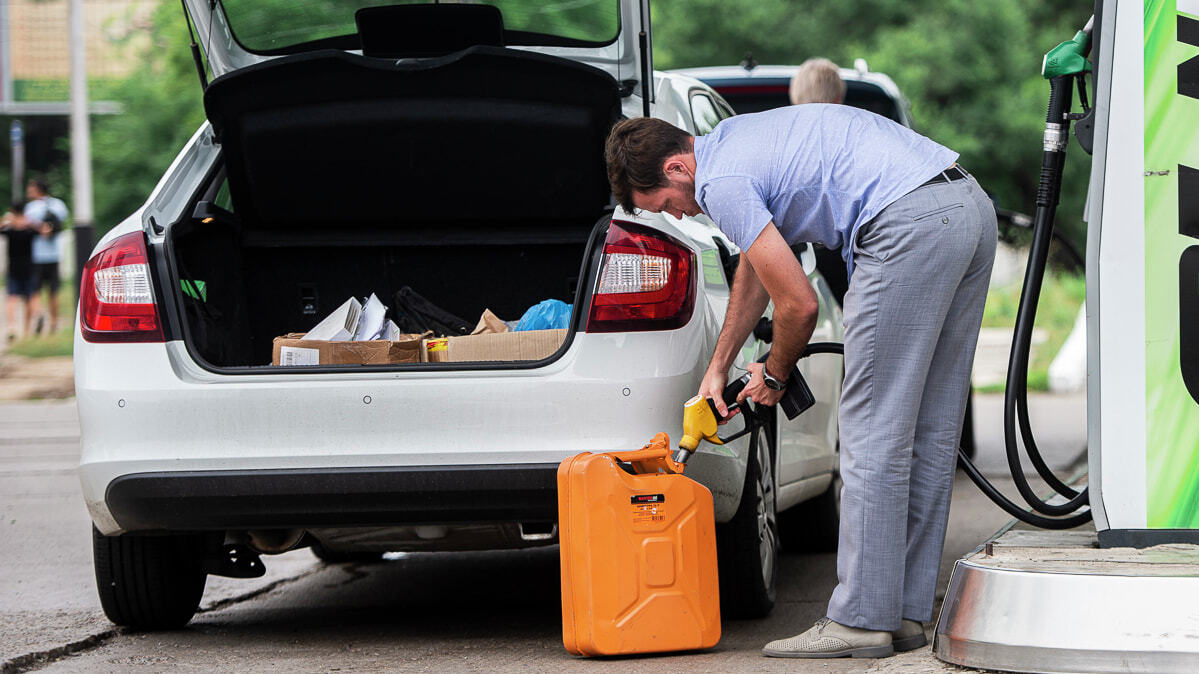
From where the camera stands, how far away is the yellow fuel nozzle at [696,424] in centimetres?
412

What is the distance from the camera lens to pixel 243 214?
5.24m

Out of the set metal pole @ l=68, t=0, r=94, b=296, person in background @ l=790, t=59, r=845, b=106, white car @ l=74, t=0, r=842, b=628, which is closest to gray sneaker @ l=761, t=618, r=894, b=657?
white car @ l=74, t=0, r=842, b=628

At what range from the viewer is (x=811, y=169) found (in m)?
4.02

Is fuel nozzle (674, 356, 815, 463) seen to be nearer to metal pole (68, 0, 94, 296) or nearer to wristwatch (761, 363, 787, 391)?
wristwatch (761, 363, 787, 391)

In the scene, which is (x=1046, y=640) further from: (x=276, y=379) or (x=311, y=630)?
(x=311, y=630)

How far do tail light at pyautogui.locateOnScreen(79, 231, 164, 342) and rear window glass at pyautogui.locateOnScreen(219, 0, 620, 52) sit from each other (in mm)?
1157

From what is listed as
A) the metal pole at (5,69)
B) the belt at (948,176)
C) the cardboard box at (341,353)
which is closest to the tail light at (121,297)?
the cardboard box at (341,353)

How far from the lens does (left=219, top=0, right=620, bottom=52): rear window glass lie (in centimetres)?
504

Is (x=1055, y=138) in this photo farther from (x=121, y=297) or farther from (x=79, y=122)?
(x=79, y=122)

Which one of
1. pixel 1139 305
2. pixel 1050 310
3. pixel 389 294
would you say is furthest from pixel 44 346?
pixel 1139 305

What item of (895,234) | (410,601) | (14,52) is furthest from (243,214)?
(14,52)

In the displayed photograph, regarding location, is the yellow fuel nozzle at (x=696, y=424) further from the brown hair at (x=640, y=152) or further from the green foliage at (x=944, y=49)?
the green foliage at (x=944, y=49)

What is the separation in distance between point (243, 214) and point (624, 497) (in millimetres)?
1894

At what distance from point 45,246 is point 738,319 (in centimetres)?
1513
